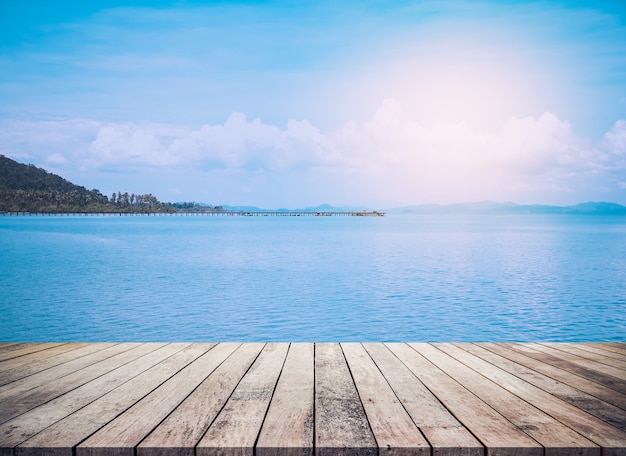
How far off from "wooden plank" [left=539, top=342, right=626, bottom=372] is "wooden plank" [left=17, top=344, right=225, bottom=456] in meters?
3.19

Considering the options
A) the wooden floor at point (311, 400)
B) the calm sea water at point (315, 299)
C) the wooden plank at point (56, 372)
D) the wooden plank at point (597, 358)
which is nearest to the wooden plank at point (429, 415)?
the wooden floor at point (311, 400)

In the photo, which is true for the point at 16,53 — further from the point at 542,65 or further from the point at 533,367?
the point at 533,367

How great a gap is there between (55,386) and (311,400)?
167 centimetres

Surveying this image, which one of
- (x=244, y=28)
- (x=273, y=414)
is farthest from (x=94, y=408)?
(x=244, y=28)

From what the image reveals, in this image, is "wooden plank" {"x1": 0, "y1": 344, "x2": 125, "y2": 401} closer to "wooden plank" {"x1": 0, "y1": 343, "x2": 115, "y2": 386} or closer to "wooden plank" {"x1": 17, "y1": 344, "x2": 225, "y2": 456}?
"wooden plank" {"x1": 0, "y1": 343, "x2": 115, "y2": 386}

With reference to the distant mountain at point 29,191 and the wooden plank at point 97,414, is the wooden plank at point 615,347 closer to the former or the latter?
the wooden plank at point 97,414

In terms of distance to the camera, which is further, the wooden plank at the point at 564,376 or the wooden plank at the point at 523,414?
the wooden plank at the point at 564,376

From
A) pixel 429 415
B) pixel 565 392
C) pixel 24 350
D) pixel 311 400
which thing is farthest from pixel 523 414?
pixel 24 350

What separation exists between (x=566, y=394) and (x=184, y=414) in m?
2.24

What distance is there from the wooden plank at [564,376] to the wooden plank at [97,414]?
261 centimetres

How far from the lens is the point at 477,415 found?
7.48 feet

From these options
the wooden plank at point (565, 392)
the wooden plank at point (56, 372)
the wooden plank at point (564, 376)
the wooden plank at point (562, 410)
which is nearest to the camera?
the wooden plank at point (562, 410)

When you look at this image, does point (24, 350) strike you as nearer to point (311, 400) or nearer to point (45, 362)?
point (45, 362)

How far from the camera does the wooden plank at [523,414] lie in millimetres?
1914
